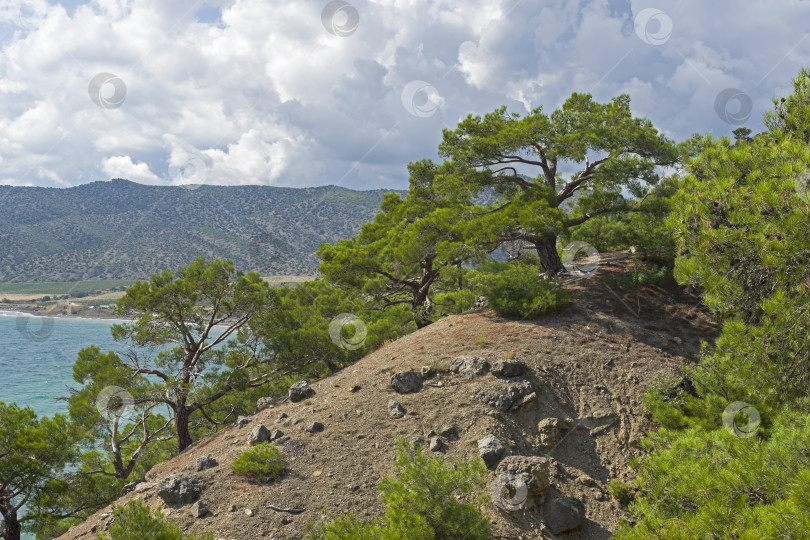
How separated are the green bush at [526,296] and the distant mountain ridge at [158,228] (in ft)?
393

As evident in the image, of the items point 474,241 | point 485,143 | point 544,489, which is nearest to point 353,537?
point 544,489

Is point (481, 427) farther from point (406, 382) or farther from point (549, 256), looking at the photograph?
point (549, 256)

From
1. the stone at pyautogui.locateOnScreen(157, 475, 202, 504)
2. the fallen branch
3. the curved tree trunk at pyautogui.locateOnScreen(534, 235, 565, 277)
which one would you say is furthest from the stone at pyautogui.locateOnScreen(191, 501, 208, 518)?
the curved tree trunk at pyautogui.locateOnScreen(534, 235, 565, 277)

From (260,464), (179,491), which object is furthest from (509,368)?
(179,491)

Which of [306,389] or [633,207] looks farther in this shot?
[633,207]

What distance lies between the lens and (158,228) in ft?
504

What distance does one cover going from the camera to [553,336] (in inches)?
434

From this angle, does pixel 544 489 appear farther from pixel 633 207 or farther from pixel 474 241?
pixel 633 207

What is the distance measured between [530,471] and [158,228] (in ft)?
566

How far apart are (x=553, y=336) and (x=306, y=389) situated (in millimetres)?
6215

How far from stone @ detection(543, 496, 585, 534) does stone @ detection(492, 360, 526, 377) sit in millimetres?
2888

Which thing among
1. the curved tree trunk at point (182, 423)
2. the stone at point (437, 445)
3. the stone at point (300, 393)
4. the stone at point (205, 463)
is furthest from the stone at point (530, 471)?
the curved tree trunk at point (182, 423)

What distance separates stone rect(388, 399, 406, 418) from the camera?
8406 millimetres

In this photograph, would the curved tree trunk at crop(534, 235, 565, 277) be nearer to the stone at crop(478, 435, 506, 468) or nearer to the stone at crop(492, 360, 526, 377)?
the stone at crop(492, 360, 526, 377)
